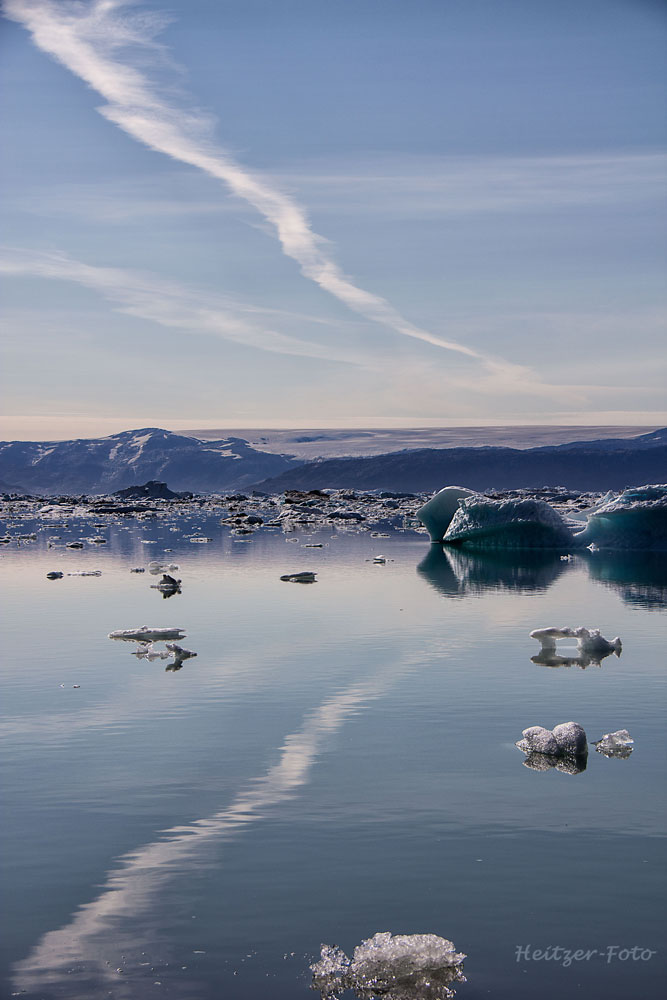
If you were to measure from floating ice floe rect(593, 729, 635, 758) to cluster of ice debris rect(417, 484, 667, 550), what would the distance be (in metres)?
19.5

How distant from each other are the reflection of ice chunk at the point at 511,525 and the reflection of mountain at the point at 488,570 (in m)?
0.37

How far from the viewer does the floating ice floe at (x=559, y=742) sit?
6.70 metres

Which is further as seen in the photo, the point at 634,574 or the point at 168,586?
the point at 634,574

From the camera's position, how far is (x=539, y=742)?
680 centimetres

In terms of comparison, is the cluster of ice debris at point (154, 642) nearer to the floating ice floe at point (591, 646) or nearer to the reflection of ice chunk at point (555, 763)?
the floating ice floe at point (591, 646)

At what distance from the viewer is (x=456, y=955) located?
396 centimetres

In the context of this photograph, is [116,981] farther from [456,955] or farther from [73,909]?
[456,955]

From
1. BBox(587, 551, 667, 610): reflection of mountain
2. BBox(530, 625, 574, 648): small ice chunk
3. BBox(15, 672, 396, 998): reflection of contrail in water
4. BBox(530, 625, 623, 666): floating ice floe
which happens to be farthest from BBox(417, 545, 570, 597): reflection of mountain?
BBox(15, 672, 396, 998): reflection of contrail in water

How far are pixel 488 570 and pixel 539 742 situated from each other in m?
15.3

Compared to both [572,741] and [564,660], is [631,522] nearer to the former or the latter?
[564,660]

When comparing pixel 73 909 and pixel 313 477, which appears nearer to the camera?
pixel 73 909

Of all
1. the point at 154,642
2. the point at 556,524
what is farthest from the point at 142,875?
the point at 556,524

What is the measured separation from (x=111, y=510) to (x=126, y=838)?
54221 mm

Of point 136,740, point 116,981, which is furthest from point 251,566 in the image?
point 116,981
